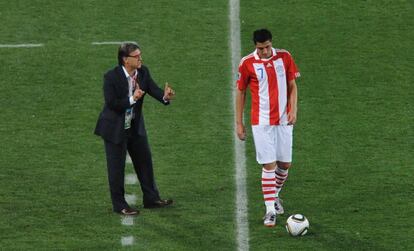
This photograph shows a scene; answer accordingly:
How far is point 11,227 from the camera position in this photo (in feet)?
46.7

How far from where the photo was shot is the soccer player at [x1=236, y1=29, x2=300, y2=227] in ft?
46.1

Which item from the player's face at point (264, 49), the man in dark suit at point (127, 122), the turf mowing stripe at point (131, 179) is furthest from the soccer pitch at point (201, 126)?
the player's face at point (264, 49)

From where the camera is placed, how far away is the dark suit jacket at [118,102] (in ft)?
46.2

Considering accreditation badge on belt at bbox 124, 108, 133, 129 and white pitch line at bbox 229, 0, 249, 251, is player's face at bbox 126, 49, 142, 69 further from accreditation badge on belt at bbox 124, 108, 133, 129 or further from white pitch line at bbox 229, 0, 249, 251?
white pitch line at bbox 229, 0, 249, 251

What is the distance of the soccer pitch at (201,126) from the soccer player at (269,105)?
2.20 feet

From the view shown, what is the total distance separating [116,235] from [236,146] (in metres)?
3.05

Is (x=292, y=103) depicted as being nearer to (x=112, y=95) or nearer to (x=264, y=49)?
(x=264, y=49)

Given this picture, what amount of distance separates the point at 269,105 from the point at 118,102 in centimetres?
160

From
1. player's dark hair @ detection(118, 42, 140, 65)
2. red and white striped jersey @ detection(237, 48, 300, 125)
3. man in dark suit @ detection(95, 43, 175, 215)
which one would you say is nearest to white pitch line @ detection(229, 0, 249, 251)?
man in dark suit @ detection(95, 43, 175, 215)

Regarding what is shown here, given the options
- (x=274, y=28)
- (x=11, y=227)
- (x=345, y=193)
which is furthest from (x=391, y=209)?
(x=274, y=28)

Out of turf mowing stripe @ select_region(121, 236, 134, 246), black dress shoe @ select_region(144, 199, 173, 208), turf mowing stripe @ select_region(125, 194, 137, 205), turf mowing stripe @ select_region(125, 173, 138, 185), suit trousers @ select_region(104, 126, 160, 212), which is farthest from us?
turf mowing stripe @ select_region(125, 173, 138, 185)

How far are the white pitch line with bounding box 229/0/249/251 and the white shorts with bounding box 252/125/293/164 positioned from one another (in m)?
0.73

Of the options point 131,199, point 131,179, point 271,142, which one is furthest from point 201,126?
point 271,142

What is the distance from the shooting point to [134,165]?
1473cm
